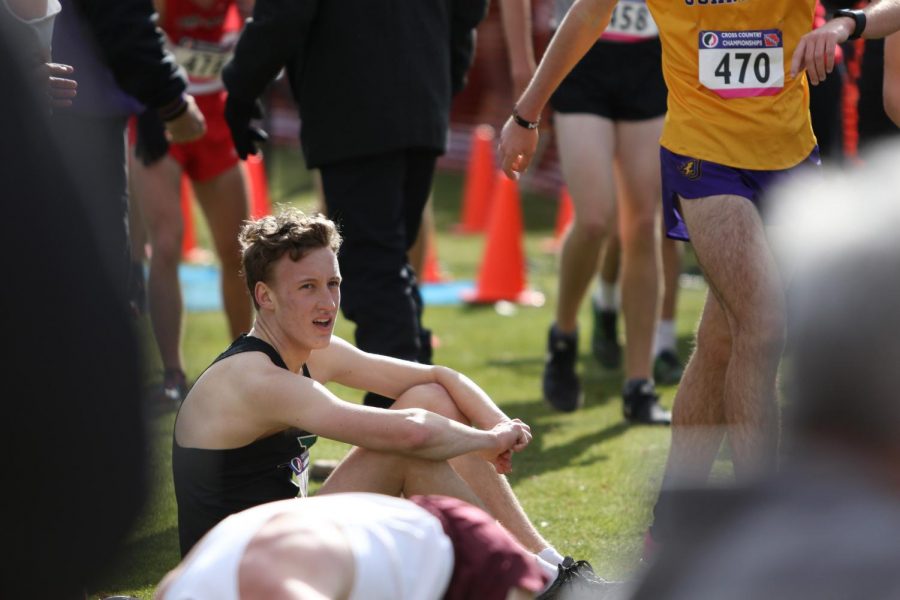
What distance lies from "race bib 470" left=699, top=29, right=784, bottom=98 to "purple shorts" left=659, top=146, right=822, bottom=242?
0.21 m

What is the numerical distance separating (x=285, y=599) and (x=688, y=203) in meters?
2.04

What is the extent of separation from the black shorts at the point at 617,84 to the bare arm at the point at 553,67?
53.8 inches

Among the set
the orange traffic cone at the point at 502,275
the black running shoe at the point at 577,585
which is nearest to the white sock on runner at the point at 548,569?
the black running shoe at the point at 577,585

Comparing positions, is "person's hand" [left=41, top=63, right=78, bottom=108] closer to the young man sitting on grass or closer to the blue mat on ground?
the young man sitting on grass

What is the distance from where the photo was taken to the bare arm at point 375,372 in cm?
367

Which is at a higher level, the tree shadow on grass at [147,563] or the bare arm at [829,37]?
the bare arm at [829,37]

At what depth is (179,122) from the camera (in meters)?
4.93

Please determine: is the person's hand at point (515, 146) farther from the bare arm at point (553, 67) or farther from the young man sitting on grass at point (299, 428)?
the young man sitting on grass at point (299, 428)

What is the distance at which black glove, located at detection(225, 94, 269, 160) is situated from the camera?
15.6 feet

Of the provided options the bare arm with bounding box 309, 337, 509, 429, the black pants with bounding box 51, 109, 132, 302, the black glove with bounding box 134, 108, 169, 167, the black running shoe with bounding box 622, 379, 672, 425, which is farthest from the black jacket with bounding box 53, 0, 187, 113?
the black running shoe with bounding box 622, 379, 672, 425

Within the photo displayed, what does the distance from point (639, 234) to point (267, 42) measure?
73.7 inches

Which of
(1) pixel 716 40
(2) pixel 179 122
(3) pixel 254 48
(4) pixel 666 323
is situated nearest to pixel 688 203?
(1) pixel 716 40

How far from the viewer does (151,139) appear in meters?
5.82

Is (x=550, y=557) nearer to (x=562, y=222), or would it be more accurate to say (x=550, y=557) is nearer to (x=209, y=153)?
(x=209, y=153)
